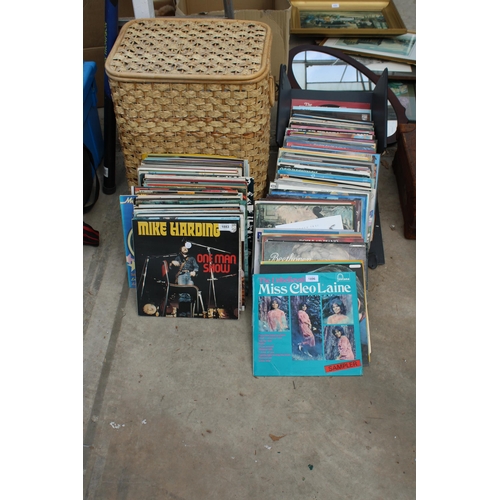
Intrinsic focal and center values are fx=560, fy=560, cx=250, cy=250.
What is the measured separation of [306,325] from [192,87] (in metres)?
0.94

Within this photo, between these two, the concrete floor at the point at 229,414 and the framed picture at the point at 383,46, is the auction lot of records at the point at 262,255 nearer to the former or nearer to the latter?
the concrete floor at the point at 229,414

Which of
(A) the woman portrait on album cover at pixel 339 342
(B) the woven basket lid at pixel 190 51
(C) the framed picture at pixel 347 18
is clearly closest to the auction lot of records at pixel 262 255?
(A) the woman portrait on album cover at pixel 339 342

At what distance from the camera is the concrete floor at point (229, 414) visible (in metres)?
1.63

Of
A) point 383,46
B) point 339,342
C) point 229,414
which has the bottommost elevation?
point 229,414

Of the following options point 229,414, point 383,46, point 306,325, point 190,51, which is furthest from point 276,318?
point 383,46

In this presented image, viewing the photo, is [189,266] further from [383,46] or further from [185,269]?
[383,46]

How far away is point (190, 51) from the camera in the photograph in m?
2.13

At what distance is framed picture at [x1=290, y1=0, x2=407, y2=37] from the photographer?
348cm

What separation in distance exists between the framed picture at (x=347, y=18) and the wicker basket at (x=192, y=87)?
4.53ft

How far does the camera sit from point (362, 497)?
63.1 inches

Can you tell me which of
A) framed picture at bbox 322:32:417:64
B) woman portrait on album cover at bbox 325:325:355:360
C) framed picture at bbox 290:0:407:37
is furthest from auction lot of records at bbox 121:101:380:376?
framed picture at bbox 290:0:407:37

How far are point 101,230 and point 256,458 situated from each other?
120cm

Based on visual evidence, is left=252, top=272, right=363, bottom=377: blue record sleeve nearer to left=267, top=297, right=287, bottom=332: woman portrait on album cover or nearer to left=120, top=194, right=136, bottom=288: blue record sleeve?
left=267, top=297, right=287, bottom=332: woman portrait on album cover

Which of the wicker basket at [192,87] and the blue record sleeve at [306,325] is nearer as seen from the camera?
the blue record sleeve at [306,325]
